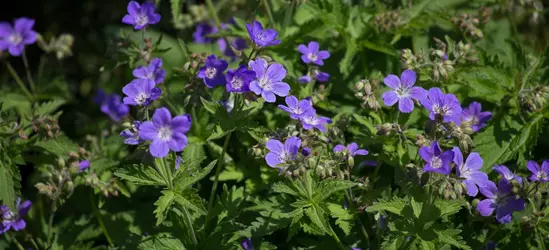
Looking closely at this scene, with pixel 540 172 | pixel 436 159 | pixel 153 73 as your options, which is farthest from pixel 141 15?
pixel 540 172

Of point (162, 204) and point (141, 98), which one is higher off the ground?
point (141, 98)

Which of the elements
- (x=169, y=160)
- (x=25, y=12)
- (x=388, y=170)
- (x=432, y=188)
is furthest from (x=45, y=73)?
(x=432, y=188)

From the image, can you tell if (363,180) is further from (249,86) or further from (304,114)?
(249,86)

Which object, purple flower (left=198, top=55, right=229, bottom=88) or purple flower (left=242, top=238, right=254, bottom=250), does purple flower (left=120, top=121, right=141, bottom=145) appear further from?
purple flower (left=242, top=238, right=254, bottom=250)

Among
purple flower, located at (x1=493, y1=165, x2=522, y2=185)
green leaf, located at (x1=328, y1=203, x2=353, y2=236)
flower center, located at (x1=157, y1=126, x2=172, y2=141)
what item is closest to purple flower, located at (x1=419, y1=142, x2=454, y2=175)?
purple flower, located at (x1=493, y1=165, x2=522, y2=185)

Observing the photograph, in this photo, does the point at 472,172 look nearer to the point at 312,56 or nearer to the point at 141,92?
the point at 312,56
